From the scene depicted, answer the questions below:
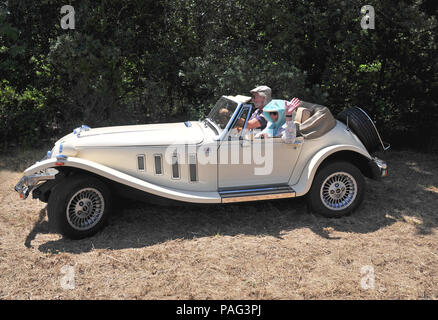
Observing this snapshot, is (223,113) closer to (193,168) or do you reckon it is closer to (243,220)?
(193,168)

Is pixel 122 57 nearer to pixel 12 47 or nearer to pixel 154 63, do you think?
pixel 154 63

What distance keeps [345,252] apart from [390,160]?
175 inches

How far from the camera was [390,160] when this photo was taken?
8.29 meters

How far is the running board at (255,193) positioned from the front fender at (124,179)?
5.3 inches

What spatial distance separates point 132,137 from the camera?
17.0 ft

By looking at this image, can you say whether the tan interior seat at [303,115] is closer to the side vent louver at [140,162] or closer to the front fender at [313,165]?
the front fender at [313,165]

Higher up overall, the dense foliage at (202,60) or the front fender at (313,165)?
the dense foliage at (202,60)

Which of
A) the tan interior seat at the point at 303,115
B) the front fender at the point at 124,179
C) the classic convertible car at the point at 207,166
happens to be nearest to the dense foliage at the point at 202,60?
the tan interior seat at the point at 303,115

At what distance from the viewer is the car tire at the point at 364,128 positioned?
18.8ft

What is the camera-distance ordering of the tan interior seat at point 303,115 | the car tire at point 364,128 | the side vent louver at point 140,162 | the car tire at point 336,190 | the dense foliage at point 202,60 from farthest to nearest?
the dense foliage at point 202,60, the car tire at point 364,128, the tan interior seat at point 303,115, the car tire at point 336,190, the side vent louver at point 140,162

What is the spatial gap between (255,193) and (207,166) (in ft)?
2.42

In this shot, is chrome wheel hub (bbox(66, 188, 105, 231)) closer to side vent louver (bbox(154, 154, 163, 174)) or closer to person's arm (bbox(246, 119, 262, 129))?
side vent louver (bbox(154, 154, 163, 174))

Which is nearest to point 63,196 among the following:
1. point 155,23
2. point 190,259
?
point 190,259

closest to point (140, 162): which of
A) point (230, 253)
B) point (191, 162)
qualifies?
point (191, 162)
